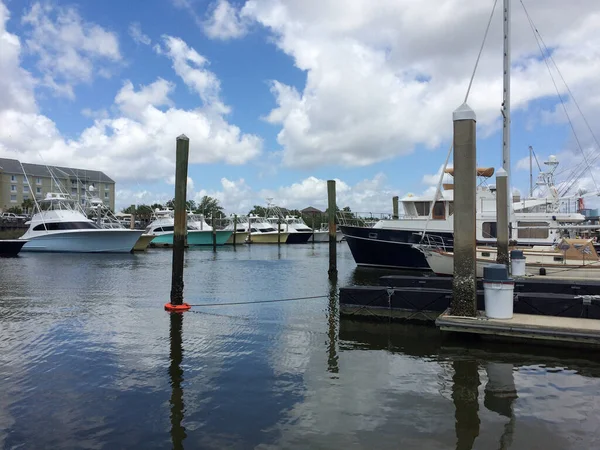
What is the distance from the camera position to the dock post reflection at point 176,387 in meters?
5.41

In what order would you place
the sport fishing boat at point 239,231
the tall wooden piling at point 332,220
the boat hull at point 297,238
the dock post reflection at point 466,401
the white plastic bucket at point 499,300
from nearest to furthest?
the dock post reflection at point 466,401 < the white plastic bucket at point 499,300 < the tall wooden piling at point 332,220 < the sport fishing boat at point 239,231 < the boat hull at point 297,238

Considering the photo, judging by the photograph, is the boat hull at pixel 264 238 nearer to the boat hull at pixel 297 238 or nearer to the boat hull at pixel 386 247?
the boat hull at pixel 297 238

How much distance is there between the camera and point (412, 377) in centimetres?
739

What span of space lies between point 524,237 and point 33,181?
102050mm

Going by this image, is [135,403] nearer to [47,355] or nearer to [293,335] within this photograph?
[47,355]

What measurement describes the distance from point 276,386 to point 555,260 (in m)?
14.0

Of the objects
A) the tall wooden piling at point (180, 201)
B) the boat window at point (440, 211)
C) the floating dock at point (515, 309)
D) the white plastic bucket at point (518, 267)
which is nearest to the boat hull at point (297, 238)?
the boat window at point (440, 211)

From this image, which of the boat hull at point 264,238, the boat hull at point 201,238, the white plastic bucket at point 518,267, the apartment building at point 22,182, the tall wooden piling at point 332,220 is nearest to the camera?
the white plastic bucket at point 518,267

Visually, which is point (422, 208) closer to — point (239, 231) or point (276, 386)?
point (276, 386)

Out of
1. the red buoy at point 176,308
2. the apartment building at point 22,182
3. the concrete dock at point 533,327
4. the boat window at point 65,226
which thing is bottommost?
the red buoy at point 176,308

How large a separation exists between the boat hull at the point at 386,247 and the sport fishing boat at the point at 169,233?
3433cm

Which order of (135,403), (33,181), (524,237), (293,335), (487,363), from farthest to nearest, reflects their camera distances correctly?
1. (33,181)
2. (524,237)
3. (293,335)
4. (487,363)
5. (135,403)

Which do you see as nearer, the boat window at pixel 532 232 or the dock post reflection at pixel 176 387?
the dock post reflection at pixel 176 387

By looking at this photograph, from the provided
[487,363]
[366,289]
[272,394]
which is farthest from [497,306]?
[272,394]
